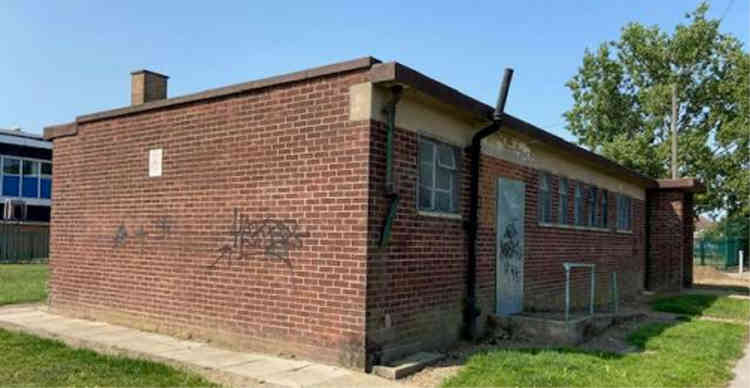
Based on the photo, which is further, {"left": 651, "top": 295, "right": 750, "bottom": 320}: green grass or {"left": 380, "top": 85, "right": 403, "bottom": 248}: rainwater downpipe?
{"left": 651, "top": 295, "right": 750, "bottom": 320}: green grass

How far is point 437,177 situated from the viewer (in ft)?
26.7

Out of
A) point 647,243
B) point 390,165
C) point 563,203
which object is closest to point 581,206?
point 563,203

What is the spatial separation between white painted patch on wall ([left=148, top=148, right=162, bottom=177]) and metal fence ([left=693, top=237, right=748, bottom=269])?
33.9 metres

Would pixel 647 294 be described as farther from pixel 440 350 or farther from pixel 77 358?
pixel 77 358

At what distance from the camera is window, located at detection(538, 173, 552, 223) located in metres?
11.2

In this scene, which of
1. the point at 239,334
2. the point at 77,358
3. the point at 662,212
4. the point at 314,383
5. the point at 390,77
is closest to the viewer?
the point at 314,383

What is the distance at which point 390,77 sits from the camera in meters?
6.61

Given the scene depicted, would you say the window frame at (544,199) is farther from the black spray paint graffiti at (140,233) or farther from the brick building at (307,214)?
the black spray paint graffiti at (140,233)

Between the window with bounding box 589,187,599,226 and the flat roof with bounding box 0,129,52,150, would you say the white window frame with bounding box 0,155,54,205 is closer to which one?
the flat roof with bounding box 0,129,52,150

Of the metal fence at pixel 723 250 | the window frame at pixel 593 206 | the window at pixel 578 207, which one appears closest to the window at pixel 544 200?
the window at pixel 578 207

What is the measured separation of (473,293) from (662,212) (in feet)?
41.2

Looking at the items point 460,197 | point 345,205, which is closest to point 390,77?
point 345,205

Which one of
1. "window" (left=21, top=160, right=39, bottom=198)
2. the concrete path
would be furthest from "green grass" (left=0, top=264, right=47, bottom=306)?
"window" (left=21, top=160, right=39, bottom=198)

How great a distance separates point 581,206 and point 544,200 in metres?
2.21
